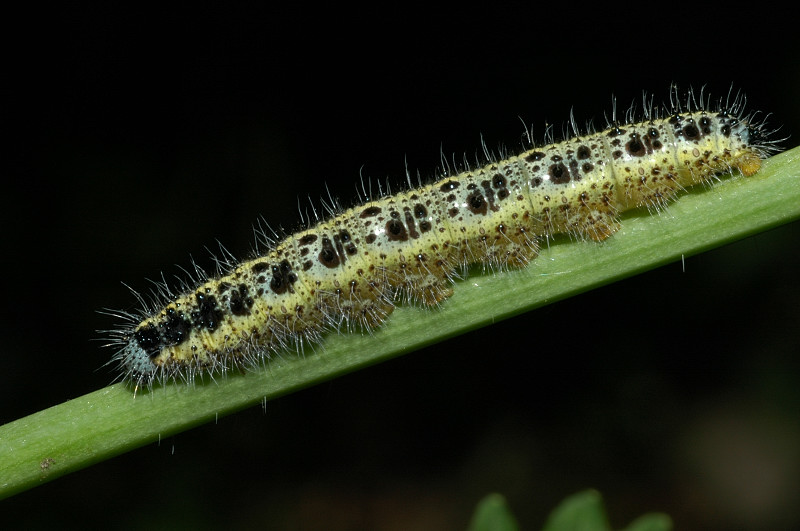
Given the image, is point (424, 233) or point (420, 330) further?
point (424, 233)

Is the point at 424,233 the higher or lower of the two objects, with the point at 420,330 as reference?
higher

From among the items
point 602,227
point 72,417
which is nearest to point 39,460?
point 72,417

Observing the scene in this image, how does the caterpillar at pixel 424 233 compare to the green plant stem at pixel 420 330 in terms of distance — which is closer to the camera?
the green plant stem at pixel 420 330

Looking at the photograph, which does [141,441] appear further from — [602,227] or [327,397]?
[327,397]
